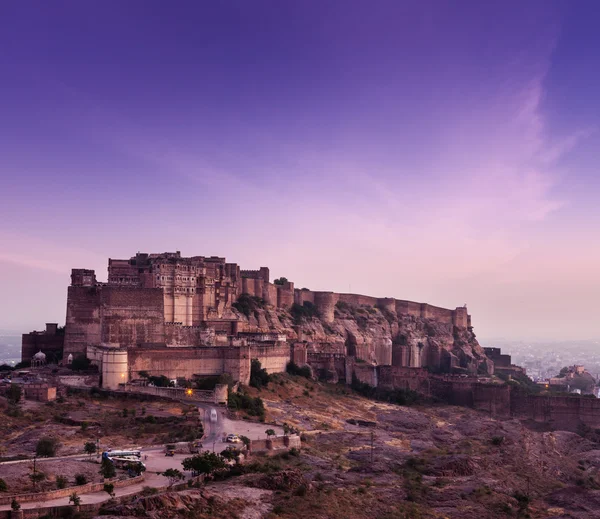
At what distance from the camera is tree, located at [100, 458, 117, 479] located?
27928 millimetres

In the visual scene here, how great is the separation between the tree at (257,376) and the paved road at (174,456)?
9570 mm

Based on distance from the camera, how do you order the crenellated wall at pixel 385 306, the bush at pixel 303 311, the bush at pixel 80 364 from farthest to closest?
the crenellated wall at pixel 385 306, the bush at pixel 303 311, the bush at pixel 80 364

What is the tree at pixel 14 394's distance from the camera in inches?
1690

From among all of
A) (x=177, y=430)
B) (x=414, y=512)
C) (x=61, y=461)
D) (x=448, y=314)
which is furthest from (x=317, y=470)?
(x=448, y=314)

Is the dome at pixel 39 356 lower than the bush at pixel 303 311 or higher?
lower

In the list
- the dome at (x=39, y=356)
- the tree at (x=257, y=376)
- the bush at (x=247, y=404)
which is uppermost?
the dome at (x=39, y=356)

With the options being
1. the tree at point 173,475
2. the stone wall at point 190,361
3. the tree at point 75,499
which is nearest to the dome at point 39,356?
the stone wall at point 190,361

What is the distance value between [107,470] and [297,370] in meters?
37.8

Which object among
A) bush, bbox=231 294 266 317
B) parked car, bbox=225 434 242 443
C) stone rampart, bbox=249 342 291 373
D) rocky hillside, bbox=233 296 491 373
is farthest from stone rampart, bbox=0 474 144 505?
bush, bbox=231 294 266 317

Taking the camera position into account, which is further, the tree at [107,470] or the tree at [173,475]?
the tree at [173,475]

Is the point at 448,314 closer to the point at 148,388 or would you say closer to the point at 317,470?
the point at 148,388

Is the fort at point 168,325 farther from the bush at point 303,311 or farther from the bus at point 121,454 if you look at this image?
the bus at point 121,454

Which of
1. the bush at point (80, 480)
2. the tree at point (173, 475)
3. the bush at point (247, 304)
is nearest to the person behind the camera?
the bush at point (80, 480)

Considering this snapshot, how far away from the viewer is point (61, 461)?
99.3 feet
